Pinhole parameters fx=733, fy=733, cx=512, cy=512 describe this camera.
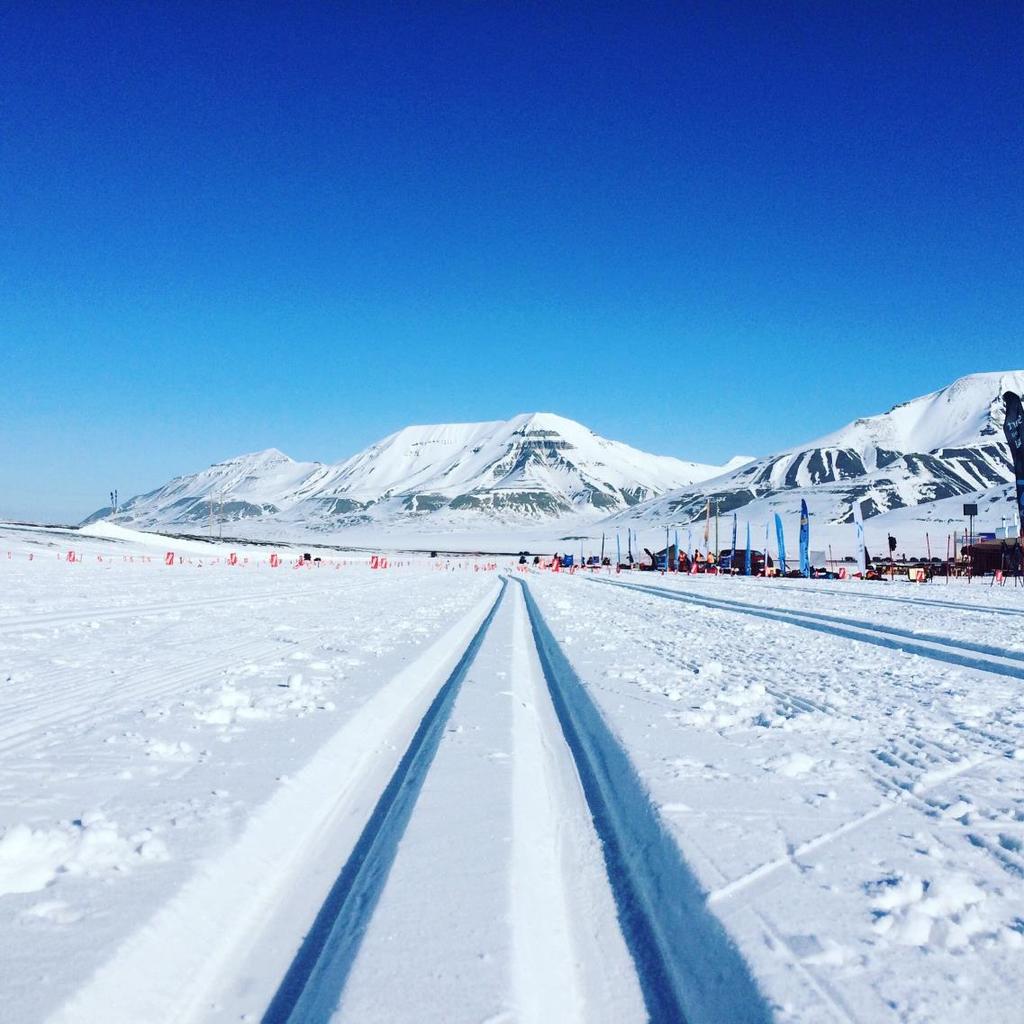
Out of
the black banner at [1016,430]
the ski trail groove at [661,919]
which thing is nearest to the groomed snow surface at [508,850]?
the ski trail groove at [661,919]

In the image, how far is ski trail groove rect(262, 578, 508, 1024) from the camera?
190 cm

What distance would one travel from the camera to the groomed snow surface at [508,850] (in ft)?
6.29

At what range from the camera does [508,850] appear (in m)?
2.75

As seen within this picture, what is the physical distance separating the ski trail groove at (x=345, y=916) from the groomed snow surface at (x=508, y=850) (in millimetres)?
11

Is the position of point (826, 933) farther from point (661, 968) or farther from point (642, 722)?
point (642, 722)

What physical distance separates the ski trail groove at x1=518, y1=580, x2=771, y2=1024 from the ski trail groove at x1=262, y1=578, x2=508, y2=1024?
82 centimetres

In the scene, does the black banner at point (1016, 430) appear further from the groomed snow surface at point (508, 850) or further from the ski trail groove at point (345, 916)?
the ski trail groove at point (345, 916)

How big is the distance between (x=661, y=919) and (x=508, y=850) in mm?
645

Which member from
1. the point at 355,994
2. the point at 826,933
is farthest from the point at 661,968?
the point at 355,994

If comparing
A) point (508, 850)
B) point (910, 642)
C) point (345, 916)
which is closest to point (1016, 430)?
point (910, 642)

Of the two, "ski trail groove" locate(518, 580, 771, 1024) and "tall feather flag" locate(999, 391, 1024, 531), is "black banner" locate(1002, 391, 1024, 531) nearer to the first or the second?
"tall feather flag" locate(999, 391, 1024, 531)

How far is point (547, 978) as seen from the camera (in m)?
1.99

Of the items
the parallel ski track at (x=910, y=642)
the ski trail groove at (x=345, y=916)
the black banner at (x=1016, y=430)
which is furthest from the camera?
the black banner at (x=1016, y=430)

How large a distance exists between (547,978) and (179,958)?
3.37ft
